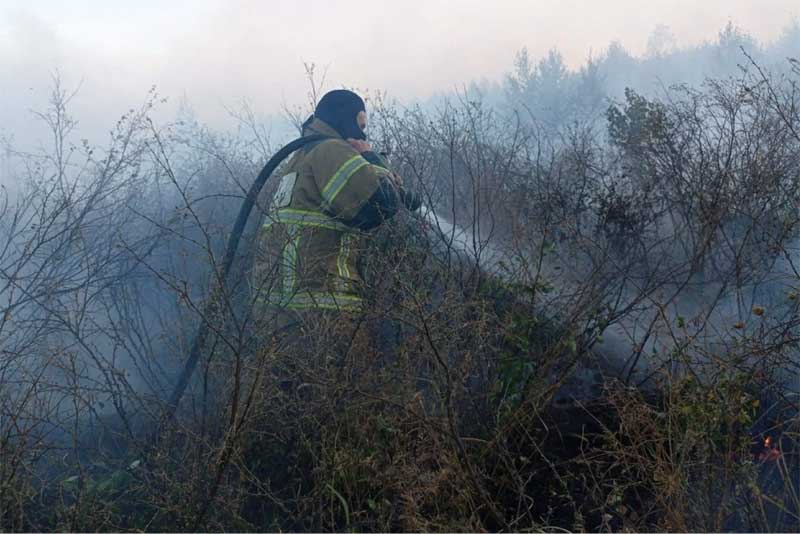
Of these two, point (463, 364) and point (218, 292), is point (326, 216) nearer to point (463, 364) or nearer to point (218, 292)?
point (218, 292)

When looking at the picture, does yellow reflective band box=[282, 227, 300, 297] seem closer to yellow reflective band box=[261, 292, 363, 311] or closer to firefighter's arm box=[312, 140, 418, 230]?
yellow reflective band box=[261, 292, 363, 311]

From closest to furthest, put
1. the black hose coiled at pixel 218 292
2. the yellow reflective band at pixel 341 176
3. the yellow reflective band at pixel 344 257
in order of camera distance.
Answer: the black hose coiled at pixel 218 292
the yellow reflective band at pixel 344 257
the yellow reflective band at pixel 341 176

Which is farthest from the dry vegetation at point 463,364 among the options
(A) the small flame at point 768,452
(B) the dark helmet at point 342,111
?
(B) the dark helmet at point 342,111

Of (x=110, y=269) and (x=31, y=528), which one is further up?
(x=110, y=269)

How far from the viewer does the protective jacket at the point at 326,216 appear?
3.47 m

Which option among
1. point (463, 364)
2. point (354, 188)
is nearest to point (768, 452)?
point (463, 364)

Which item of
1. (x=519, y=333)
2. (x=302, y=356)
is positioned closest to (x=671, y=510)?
(x=519, y=333)

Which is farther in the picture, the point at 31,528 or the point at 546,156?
the point at 546,156

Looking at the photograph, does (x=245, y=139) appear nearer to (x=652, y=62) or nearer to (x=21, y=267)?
(x=21, y=267)

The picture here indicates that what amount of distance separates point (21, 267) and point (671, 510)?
10.9 feet

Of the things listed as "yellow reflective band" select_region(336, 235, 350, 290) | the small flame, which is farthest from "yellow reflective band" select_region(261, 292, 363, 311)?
the small flame

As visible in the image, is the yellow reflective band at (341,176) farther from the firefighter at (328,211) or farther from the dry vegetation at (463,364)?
the dry vegetation at (463,364)

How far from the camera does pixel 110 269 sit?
191 inches

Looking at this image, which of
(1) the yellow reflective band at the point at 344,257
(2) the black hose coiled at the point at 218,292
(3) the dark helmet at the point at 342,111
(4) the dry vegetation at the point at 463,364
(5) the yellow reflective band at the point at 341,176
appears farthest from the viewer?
(3) the dark helmet at the point at 342,111
